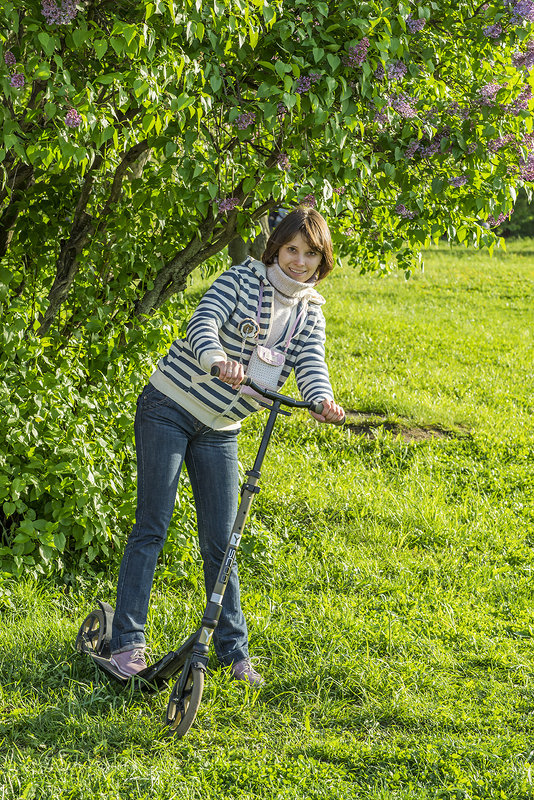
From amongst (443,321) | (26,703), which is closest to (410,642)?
(26,703)

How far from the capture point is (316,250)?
3420 millimetres

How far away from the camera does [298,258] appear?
3412mm

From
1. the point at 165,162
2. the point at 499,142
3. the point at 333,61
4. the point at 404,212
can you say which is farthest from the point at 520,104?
the point at 165,162

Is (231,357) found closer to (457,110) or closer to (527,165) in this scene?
(457,110)

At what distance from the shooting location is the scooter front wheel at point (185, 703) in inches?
123

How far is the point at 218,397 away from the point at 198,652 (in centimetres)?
93

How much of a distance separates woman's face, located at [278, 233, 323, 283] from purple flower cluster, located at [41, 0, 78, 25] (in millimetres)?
1154

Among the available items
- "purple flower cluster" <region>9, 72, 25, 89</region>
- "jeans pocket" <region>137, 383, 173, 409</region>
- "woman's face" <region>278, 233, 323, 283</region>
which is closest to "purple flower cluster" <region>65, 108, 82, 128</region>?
"purple flower cluster" <region>9, 72, 25, 89</region>

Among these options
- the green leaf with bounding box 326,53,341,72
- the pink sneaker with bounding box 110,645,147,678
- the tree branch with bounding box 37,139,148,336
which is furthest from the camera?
the tree branch with bounding box 37,139,148,336

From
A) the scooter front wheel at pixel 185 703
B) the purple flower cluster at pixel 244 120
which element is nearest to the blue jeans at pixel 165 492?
the scooter front wheel at pixel 185 703

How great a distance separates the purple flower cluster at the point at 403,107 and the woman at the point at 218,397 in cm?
96

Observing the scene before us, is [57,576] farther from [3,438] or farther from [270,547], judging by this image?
[270,547]

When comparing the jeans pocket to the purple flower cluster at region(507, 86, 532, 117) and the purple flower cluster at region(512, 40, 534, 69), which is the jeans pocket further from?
the purple flower cluster at region(512, 40, 534, 69)

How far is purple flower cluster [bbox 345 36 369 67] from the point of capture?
3.71 m
